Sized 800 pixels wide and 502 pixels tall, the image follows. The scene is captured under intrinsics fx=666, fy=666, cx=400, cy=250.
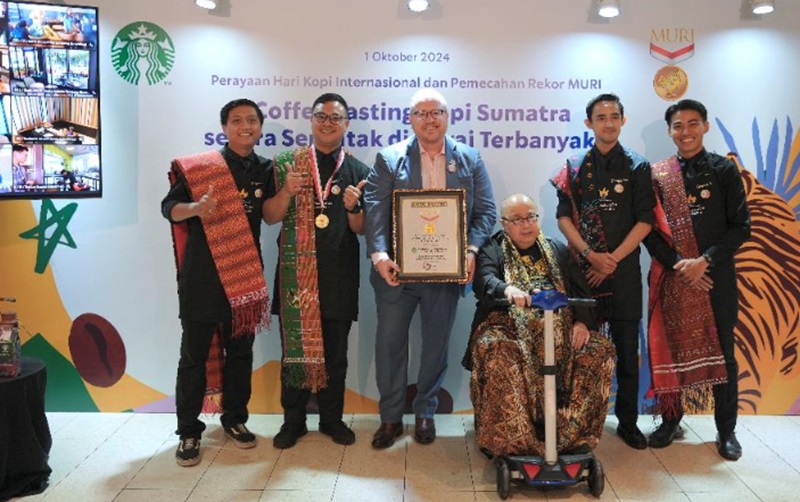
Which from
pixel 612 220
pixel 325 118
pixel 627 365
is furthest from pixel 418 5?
pixel 627 365

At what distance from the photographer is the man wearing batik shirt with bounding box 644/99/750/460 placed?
343cm

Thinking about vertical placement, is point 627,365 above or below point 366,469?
above

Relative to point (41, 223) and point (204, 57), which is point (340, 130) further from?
point (41, 223)

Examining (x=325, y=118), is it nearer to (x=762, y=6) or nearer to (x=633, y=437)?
(x=633, y=437)

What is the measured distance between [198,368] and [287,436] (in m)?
0.60

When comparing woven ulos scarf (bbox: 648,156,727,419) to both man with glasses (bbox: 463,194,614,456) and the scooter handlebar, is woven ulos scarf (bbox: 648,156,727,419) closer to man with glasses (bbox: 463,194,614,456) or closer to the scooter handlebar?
man with glasses (bbox: 463,194,614,456)

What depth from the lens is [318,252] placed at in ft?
11.3

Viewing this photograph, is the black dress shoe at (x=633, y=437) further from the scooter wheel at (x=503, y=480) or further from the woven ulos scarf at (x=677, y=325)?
the scooter wheel at (x=503, y=480)

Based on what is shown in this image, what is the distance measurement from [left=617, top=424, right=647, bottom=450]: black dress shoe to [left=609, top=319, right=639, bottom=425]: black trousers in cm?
3

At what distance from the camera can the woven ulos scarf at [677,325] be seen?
3.47 metres

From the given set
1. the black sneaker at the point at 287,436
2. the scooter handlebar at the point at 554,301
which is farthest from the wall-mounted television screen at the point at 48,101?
the scooter handlebar at the point at 554,301

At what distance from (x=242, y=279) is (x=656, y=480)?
224cm

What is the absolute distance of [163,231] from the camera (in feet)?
13.0

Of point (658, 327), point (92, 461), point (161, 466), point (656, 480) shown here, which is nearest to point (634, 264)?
point (658, 327)
